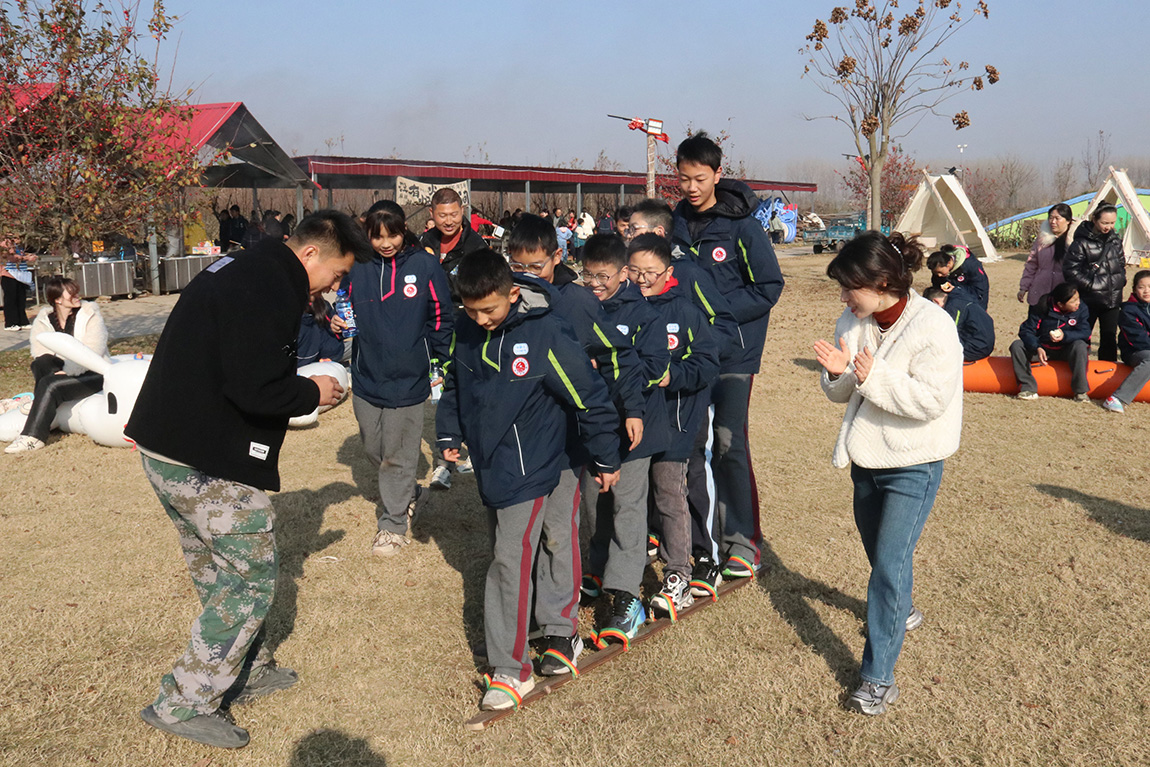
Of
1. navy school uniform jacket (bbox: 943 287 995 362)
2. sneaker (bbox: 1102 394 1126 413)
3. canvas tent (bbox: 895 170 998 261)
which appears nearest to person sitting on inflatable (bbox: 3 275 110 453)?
navy school uniform jacket (bbox: 943 287 995 362)

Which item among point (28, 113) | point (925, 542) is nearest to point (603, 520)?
point (925, 542)

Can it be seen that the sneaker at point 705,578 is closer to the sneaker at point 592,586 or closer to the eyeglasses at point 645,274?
the sneaker at point 592,586

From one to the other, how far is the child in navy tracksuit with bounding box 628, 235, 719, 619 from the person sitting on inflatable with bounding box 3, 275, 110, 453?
5.92 meters

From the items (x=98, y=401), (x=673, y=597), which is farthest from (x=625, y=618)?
(x=98, y=401)

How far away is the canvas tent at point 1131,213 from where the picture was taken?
70.8ft

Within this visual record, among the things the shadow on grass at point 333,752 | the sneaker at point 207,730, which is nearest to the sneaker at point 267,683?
the sneaker at point 207,730

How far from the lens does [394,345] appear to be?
511cm

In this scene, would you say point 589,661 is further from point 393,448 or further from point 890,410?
point 393,448

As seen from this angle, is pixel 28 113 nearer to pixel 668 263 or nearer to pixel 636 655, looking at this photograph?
pixel 668 263

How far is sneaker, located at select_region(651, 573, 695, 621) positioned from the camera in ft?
14.2

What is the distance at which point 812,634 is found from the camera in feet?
13.9

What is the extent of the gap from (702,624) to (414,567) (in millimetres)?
1764

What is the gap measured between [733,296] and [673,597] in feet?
5.27

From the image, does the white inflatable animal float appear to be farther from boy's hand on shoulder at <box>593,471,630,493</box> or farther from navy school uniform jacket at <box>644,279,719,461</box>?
boy's hand on shoulder at <box>593,471,630,493</box>
